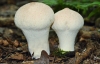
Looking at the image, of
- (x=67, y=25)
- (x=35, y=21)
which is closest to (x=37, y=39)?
(x=35, y=21)

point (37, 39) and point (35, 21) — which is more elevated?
point (35, 21)

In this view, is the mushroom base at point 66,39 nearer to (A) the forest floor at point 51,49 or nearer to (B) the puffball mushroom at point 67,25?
(B) the puffball mushroom at point 67,25

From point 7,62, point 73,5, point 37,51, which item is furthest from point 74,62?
point 73,5

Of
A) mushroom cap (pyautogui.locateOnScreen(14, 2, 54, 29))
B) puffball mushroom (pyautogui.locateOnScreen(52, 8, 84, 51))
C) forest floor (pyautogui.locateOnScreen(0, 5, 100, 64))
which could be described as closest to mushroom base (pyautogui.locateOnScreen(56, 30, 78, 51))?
puffball mushroom (pyautogui.locateOnScreen(52, 8, 84, 51))

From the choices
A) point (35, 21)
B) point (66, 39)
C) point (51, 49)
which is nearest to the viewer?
point (35, 21)

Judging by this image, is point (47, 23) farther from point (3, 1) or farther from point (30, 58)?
point (3, 1)

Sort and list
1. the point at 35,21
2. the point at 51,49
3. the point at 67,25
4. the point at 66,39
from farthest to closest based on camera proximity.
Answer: the point at 51,49 < the point at 66,39 < the point at 67,25 < the point at 35,21

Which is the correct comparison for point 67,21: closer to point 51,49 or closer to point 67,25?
point 67,25
